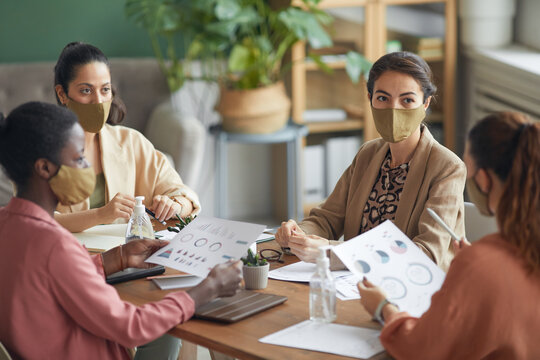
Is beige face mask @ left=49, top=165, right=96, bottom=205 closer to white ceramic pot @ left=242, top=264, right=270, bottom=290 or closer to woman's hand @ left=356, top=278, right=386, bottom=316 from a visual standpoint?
white ceramic pot @ left=242, top=264, right=270, bottom=290

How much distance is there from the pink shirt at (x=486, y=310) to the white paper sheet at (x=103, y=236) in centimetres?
107

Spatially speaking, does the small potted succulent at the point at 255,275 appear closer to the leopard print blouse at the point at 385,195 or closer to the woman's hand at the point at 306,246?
the woman's hand at the point at 306,246

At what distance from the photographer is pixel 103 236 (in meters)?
2.19

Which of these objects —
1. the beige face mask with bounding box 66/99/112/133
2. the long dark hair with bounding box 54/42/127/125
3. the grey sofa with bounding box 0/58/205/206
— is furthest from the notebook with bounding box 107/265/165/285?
the grey sofa with bounding box 0/58/205/206

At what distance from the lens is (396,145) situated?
2.16 meters

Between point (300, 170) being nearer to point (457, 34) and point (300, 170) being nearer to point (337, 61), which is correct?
point (337, 61)

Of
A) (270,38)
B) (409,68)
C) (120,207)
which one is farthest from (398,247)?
(270,38)

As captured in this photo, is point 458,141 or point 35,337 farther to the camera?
point 458,141

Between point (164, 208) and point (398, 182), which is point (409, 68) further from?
point (164, 208)

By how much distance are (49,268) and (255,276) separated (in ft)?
1.65

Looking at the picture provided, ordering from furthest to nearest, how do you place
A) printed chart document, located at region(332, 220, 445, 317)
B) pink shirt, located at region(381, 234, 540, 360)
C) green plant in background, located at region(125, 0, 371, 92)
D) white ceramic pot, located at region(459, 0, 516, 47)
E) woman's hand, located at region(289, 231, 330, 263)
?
1. white ceramic pot, located at region(459, 0, 516, 47)
2. green plant in background, located at region(125, 0, 371, 92)
3. woman's hand, located at region(289, 231, 330, 263)
4. printed chart document, located at region(332, 220, 445, 317)
5. pink shirt, located at region(381, 234, 540, 360)

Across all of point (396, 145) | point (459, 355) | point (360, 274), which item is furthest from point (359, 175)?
point (459, 355)

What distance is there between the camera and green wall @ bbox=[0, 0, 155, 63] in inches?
167

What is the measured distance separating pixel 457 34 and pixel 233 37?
1394mm
